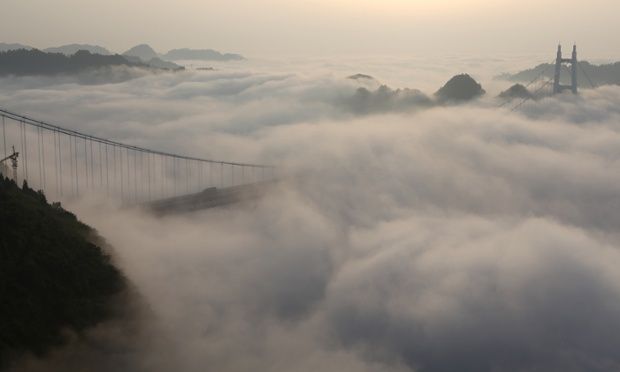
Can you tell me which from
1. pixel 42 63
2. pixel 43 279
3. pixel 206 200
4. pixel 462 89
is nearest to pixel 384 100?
pixel 462 89

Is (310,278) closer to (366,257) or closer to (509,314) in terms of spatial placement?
(366,257)

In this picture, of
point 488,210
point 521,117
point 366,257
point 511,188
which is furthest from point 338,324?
point 521,117

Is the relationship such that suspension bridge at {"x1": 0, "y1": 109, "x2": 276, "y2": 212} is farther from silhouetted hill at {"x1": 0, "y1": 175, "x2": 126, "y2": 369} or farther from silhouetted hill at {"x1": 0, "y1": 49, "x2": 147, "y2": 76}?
silhouetted hill at {"x1": 0, "y1": 49, "x2": 147, "y2": 76}

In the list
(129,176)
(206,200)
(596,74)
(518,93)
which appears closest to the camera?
(206,200)

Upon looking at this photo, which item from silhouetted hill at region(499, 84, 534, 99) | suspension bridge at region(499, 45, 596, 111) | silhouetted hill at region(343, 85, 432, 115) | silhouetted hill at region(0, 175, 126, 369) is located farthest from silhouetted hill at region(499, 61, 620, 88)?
silhouetted hill at region(0, 175, 126, 369)

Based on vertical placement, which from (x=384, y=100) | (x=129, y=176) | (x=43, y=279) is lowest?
(x=129, y=176)

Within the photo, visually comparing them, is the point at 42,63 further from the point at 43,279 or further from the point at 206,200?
the point at 43,279
